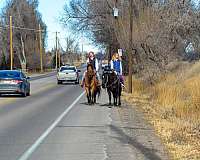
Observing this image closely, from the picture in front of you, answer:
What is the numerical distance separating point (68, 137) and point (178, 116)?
6684 millimetres

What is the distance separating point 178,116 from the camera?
19875 millimetres

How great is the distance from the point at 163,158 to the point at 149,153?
683mm

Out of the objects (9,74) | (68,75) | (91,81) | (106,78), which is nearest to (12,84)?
(9,74)

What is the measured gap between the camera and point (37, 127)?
16406mm

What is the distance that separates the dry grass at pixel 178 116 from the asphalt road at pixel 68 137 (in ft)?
1.65

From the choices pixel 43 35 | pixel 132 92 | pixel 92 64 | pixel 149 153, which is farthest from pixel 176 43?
pixel 43 35

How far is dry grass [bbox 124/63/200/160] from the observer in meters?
12.5

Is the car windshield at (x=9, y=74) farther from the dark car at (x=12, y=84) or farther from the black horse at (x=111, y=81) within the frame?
the black horse at (x=111, y=81)

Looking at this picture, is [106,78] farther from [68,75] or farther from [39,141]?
[68,75]

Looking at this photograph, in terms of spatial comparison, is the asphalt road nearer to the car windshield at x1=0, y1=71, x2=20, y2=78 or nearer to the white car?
the car windshield at x1=0, y1=71, x2=20, y2=78

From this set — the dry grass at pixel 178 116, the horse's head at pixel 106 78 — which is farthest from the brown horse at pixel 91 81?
the dry grass at pixel 178 116

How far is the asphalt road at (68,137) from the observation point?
11.5m

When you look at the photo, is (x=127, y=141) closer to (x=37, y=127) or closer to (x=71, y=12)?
(x=37, y=127)

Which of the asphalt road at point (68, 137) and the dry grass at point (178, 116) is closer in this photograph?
the asphalt road at point (68, 137)
